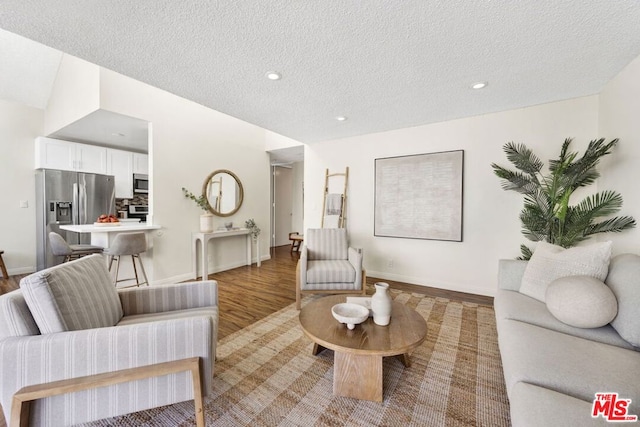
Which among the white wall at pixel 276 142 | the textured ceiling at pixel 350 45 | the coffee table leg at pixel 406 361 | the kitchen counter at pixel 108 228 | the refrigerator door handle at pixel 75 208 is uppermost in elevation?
the white wall at pixel 276 142

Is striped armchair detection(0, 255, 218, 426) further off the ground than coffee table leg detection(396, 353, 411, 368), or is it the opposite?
striped armchair detection(0, 255, 218, 426)

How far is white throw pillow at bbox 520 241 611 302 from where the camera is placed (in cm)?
151

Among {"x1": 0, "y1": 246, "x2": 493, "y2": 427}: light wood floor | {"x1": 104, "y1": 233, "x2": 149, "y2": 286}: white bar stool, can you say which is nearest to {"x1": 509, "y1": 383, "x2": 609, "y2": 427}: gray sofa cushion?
{"x1": 0, "y1": 246, "x2": 493, "y2": 427}: light wood floor

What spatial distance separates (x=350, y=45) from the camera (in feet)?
5.93

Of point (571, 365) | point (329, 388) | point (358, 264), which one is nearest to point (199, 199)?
A: point (358, 264)

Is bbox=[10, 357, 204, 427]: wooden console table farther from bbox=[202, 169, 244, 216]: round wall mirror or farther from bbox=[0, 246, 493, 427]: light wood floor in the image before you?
bbox=[202, 169, 244, 216]: round wall mirror

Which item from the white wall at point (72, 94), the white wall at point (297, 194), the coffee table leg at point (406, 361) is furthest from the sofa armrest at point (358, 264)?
the white wall at point (297, 194)

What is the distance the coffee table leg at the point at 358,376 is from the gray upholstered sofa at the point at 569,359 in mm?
629

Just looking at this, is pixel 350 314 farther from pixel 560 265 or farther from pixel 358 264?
pixel 560 265

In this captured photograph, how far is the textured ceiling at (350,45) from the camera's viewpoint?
1478mm

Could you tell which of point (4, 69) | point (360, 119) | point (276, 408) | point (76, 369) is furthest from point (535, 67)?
point (4, 69)

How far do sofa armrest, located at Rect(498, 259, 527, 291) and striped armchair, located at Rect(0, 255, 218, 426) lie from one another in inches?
87.2

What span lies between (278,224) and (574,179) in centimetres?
602

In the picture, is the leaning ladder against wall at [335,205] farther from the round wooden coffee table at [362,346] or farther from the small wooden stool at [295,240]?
the round wooden coffee table at [362,346]
